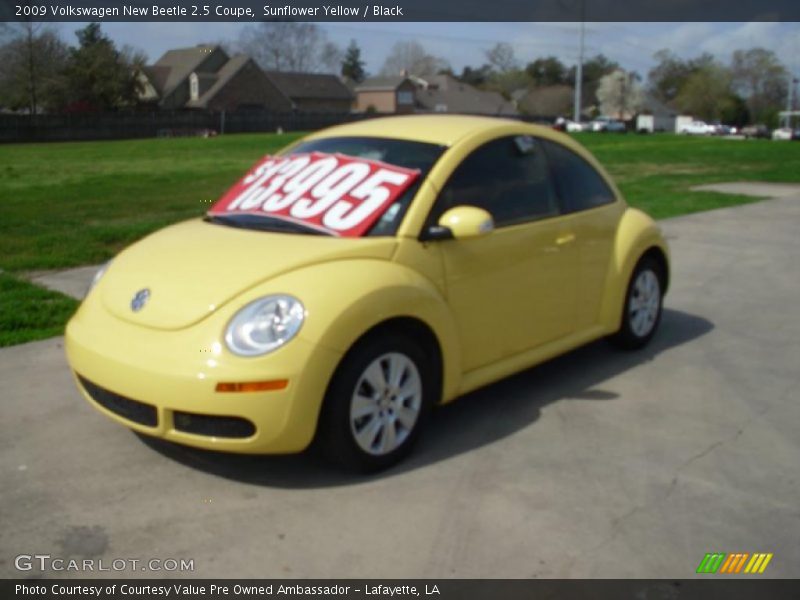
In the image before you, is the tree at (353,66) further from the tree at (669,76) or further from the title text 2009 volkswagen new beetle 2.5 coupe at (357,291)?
the title text 2009 volkswagen new beetle 2.5 coupe at (357,291)

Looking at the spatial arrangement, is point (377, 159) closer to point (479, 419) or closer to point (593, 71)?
point (479, 419)

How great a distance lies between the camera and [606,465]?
13.9 feet

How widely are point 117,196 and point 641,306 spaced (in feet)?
38.1

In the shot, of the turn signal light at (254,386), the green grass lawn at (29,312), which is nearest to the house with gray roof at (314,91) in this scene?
the green grass lawn at (29,312)

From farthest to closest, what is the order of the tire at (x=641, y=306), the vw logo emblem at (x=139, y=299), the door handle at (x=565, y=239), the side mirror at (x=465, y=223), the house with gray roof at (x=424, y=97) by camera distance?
the house with gray roof at (x=424, y=97) < the tire at (x=641, y=306) < the door handle at (x=565, y=239) < the side mirror at (x=465, y=223) < the vw logo emblem at (x=139, y=299)

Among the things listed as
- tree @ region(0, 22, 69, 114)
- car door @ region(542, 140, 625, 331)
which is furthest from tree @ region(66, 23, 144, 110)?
car door @ region(542, 140, 625, 331)

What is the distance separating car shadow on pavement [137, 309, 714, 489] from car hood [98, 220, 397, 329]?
30.4 inches

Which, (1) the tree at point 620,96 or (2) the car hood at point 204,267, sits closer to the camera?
(2) the car hood at point 204,267

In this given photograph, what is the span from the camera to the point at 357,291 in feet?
12.7

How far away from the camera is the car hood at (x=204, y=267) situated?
152 inches

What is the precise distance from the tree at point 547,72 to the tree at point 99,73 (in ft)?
261

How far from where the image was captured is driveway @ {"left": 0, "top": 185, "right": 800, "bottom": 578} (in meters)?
3.38

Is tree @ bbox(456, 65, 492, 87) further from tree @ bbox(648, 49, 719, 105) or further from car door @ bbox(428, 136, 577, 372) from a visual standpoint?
car door @ bbox(428, 136, 577, 372)

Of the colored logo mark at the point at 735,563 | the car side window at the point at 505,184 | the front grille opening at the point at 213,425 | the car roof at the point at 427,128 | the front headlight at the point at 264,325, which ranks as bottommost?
the colored logo mark at the point at 735,563
